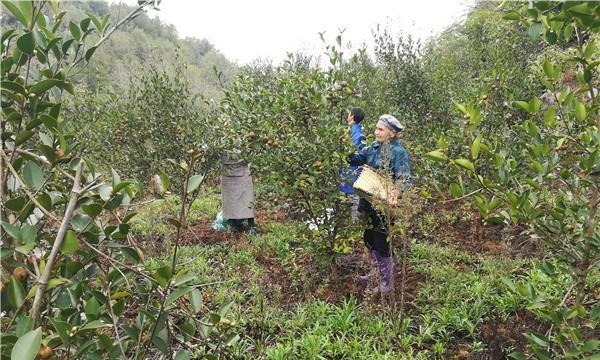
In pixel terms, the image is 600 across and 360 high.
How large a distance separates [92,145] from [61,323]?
6740mm

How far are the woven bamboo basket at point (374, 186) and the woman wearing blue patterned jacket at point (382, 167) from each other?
0.40 feet

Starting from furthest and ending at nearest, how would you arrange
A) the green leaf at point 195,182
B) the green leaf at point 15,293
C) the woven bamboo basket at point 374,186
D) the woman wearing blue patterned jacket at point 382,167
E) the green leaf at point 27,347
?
the woman wearing blue patterned jacket at point 382,167 < the woven bamboo basket at point 374,186 < the green leaf at point 195,182 < the green leaf at point 15,293 < the green leaf at point 27,347

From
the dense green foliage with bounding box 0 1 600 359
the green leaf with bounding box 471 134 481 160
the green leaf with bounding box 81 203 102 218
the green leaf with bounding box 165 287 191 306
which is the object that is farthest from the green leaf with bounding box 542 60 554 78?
the green leaf with bounding box 81 203 102 218

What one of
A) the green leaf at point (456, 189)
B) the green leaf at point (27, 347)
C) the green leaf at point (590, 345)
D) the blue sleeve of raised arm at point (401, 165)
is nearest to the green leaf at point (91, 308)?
the green leaf at point (27, 347)

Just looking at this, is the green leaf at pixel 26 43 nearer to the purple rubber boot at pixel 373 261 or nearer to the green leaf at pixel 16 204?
the green leaf at pixel 16 204

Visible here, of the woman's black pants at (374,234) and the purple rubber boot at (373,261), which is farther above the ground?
the woman's black pants at (374,234)

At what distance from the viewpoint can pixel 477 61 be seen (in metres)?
7.48

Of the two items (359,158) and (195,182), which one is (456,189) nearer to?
(195,182)

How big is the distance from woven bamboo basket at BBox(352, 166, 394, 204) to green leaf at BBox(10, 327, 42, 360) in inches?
108

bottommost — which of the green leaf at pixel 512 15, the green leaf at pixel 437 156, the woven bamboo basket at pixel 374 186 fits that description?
the woven bamboo basket at pixel 374 186

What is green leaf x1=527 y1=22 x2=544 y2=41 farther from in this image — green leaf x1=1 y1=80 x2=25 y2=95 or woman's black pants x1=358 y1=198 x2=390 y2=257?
woman's black pants x1=358 y1=198 x2=390 y2=257

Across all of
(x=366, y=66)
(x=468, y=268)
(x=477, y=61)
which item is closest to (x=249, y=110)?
(x=468, y=268)

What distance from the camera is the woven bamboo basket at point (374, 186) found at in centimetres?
342

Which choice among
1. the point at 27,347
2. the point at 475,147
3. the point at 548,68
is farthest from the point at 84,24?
the point at 548,68
